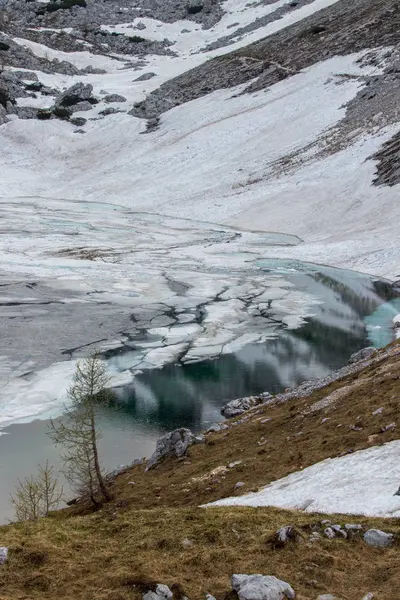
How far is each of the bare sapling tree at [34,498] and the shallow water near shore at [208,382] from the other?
0.63 m

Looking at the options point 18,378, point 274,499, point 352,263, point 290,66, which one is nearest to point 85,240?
point 352,263

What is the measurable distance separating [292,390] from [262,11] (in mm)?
136394

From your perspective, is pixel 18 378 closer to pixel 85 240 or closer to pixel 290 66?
pixel 85 240

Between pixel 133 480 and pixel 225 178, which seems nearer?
pixel 133 480

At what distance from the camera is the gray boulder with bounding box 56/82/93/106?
116 metres

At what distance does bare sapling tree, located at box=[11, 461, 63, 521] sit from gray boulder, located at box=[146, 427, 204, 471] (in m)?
3.00

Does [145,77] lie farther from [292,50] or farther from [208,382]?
[208,382]

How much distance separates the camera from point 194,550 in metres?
10.6

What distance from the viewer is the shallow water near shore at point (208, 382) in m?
22.3

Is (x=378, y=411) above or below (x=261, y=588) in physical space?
below

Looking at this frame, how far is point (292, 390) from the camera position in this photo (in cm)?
2612

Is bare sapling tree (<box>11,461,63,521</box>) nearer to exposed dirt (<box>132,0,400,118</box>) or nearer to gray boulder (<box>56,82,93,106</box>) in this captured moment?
exposed dirt (<box>132,0,400,118</box>)

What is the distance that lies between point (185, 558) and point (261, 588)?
1.78 m

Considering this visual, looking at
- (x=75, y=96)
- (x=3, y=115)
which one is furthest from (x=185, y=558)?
(x=75, y=96)
